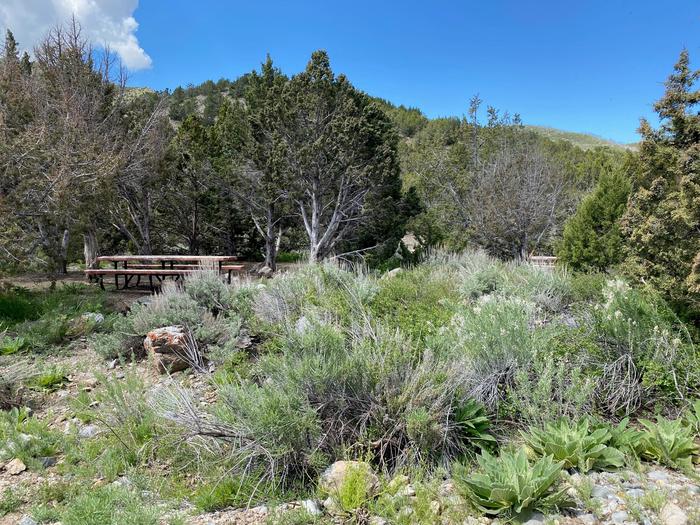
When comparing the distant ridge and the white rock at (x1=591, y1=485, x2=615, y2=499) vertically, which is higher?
the distant ridge

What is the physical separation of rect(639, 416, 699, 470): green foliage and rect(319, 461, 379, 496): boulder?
177cm

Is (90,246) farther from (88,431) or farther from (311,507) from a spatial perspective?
(311,507)

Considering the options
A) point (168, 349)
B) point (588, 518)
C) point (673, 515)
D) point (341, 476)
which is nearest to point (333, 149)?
point (168, 349)

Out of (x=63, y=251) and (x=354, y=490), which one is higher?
(x=63, y=251)

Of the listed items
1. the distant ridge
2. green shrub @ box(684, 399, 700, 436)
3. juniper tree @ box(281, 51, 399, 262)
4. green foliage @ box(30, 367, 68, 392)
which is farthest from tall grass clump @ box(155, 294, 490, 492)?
the distant ridge

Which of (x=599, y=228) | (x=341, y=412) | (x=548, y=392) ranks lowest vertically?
(x=341, y=412)

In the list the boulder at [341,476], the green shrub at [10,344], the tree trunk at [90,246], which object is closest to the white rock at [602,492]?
the boulder at [341,476]

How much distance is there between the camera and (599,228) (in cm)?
966

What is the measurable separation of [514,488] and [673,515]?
74 cm

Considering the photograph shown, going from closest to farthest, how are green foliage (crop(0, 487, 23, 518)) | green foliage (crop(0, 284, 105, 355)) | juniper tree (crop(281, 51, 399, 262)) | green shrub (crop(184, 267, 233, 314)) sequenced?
green foliage (crop(0, 487, 23, 518))
green foliage (crop(0, 284, 105, 355))
green shrub (crop(184, 267, 233, 314))
juniper tree (crop(281, 51, 399, 262))

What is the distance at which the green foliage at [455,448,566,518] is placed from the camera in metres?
2.13

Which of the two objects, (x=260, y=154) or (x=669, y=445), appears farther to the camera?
(x=260, y=154)

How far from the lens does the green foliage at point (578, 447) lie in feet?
8.18

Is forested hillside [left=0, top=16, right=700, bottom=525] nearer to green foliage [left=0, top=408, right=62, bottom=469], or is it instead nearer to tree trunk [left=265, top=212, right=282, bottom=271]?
green foliage [left=0, top=408, right=62, bottom=469]
